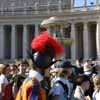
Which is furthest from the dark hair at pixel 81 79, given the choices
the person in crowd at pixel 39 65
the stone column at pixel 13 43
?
the stone column at pixel 13 43

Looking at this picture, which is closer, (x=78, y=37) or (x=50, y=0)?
(x=78, y=37)

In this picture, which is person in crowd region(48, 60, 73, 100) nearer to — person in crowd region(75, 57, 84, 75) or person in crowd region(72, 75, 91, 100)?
person in crowd region(72, 75, 91, 100)

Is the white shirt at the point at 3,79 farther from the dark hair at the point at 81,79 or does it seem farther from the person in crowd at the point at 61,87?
the person in crowd at the point at 61,87

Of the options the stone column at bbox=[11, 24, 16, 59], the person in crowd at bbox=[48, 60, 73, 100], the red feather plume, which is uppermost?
the red feather plume

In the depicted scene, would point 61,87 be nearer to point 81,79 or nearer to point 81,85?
point 81,85

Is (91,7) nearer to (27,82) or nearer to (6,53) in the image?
(6,53)

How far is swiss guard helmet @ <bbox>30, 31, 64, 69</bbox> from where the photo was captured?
22.7ft

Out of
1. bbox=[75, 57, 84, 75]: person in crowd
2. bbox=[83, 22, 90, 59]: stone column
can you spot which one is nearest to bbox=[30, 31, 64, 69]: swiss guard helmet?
bbox=[75, 57, 84, 75]: person in crowd

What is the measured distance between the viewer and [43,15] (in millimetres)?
63562

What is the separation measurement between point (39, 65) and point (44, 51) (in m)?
0.26

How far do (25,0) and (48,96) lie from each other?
2537 inches

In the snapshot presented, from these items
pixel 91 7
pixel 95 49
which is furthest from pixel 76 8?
pixel 95 49

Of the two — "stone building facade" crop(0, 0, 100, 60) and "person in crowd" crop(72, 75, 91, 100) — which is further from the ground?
"person in crowd" crop(72, 75, 91, 100)

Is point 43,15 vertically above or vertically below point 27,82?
below
